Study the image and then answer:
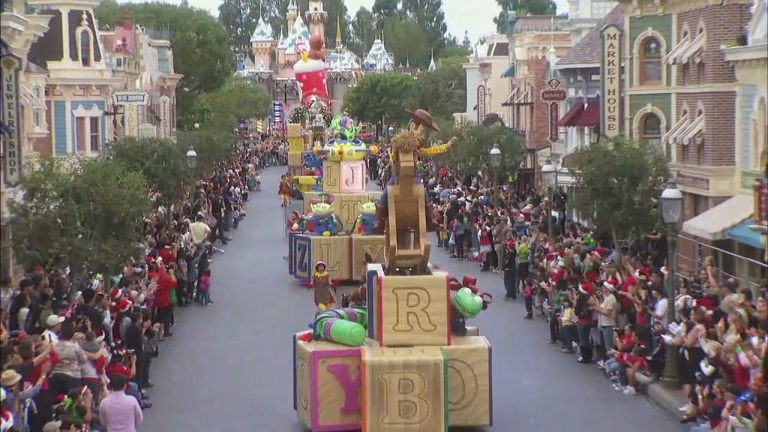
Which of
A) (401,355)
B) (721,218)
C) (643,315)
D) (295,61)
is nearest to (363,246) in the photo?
(721,218)

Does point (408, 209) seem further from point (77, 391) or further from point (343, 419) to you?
point (77, 391)

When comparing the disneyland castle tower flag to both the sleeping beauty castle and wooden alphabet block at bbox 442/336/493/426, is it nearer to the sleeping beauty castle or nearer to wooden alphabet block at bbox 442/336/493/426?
the sleeping beauty castle

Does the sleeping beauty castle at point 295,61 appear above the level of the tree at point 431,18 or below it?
below

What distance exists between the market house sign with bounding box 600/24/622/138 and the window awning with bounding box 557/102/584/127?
7286mm

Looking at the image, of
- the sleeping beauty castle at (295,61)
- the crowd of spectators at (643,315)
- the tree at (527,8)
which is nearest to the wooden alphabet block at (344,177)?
the crowd of spectators at (643,315)

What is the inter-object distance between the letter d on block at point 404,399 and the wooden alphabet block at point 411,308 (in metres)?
0.55

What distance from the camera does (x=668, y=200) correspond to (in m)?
18.4

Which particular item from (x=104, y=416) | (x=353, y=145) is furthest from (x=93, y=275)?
(x=353, y=145)

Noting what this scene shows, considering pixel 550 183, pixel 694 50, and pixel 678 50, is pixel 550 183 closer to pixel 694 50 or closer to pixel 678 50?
pixel 678 50

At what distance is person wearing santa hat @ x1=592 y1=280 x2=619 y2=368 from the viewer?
64.3 ft

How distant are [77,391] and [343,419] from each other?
3398mm

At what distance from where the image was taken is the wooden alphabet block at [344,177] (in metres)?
33.6

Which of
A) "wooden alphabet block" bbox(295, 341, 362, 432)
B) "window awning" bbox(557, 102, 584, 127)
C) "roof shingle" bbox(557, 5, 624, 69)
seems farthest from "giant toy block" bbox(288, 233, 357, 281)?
"wooden alphabet block" bbox(295, 341, 362, 432)

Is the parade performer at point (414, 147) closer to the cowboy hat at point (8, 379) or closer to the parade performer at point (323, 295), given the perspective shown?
the parade performer at point (323, 295)
